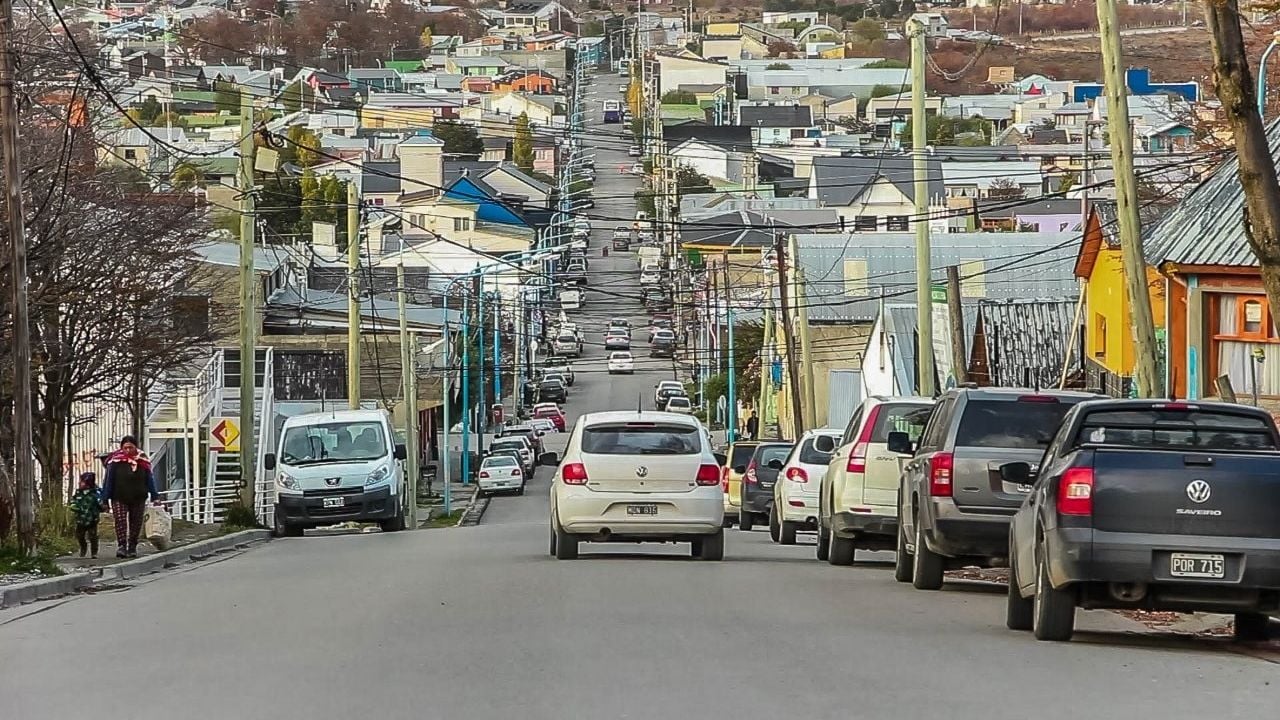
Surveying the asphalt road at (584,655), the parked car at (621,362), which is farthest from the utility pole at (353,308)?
the parked car at (621,362)

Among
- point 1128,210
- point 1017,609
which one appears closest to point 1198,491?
point 1017,609

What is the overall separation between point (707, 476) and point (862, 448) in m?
1.81

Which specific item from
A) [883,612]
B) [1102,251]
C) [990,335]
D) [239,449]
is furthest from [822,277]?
[883,612]

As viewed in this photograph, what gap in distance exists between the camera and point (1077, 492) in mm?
13117

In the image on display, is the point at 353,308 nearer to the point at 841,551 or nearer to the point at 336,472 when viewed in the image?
→ the point at 336,472

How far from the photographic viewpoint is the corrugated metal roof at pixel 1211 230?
30562mm

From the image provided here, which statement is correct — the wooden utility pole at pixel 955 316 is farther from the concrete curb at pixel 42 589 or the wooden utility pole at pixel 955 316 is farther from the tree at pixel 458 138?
the tree at pixel 458 138

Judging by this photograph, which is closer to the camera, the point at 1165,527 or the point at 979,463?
the point at 1165,527

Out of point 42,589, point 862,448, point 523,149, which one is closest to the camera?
point 42,589

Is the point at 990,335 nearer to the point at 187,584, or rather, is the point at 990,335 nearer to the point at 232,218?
the point at 187,584

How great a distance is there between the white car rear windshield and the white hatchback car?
0.01 metres

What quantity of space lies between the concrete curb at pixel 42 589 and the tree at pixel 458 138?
5275 inches

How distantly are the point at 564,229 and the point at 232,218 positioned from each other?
4821 cm

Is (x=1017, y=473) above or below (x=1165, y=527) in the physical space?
above
